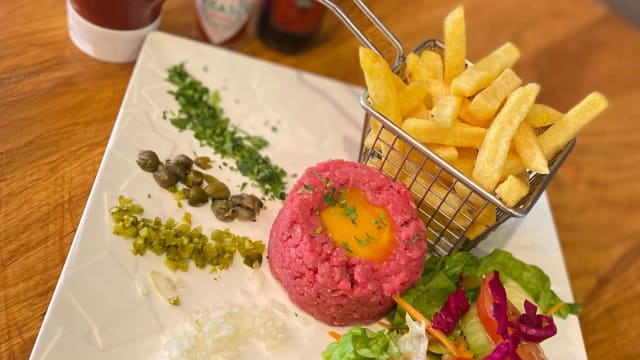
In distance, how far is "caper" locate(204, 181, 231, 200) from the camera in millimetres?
2178

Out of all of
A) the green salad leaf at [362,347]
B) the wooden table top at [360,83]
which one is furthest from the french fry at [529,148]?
the wooden table top at [360,83]

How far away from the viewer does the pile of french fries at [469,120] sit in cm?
196

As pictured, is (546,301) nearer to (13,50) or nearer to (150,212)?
(150,212)

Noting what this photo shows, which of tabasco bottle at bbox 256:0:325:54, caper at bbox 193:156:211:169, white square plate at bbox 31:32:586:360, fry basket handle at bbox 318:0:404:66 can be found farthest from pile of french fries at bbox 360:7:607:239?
tabasco bottle at bbox 256:0:325:54

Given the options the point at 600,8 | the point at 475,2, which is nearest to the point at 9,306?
the point at 475,2

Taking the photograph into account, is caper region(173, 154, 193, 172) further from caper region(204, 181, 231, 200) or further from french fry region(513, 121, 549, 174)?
french fry region(513, 121, 549, 174)

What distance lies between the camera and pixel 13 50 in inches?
92.1

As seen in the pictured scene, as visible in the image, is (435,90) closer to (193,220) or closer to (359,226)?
(359,226)

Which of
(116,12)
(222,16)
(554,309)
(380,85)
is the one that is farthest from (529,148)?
(116,12)

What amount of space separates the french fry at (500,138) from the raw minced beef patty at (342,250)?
9.8 inches

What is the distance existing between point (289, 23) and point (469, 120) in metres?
1.04

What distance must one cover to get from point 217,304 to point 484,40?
209 cm

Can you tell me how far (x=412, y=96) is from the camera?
6.73ft

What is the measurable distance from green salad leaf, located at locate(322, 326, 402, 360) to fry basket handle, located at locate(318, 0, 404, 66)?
96 centimetres
